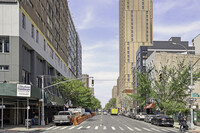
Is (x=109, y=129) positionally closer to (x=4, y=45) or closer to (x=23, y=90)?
(x=23, y=90)

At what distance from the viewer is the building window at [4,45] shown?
36500 millimetres

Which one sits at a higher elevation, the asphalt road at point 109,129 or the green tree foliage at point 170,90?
the green tree foliage at point 170,90

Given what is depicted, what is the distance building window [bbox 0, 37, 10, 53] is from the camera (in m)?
36.5

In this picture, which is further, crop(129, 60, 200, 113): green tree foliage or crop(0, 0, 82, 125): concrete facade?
crop(129, 60, 200, 113): green tree foliage

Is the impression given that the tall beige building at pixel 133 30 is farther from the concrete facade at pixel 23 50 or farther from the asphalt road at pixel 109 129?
the asphalt road at pixel 109 129

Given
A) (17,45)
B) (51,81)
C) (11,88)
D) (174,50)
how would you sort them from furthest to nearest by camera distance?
(174,50) < (51,81) < (17,45) < (11,88)

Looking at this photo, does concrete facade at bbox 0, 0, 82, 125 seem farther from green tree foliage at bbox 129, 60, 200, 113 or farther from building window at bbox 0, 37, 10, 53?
green tree foliage at bbox 129, 60, 200, 113

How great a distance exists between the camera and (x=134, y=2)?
586ft

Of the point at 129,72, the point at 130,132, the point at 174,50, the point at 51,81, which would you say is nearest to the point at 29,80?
the point at 51,81

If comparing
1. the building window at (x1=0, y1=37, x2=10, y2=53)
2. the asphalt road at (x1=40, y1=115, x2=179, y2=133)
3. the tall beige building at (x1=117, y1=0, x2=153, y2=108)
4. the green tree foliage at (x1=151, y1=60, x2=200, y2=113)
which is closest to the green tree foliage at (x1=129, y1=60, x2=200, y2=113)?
the green tree foliage at (x1=151, y1=60, x2=200, y2=113)

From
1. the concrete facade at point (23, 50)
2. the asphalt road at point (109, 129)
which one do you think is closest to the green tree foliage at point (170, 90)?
the asphalt road at point (109, 129)

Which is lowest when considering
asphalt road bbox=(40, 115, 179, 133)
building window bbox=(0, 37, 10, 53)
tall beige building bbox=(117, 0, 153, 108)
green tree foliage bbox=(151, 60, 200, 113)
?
asphalt road bbox=(40, 115, 179, 133)

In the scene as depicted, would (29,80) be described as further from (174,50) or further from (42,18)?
(174,50)

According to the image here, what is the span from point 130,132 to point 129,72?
153279 millimetres
